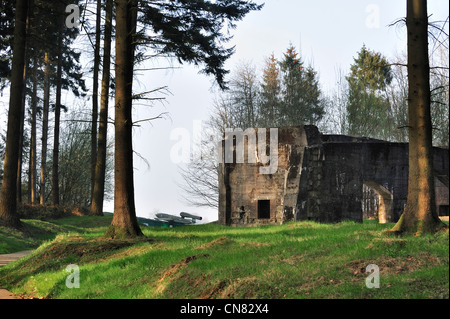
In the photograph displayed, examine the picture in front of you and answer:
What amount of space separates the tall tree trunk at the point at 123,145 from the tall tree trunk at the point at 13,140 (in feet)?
22.5

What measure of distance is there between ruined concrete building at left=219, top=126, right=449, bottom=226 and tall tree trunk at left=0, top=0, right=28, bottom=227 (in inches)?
359

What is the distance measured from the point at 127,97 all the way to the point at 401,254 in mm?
9392

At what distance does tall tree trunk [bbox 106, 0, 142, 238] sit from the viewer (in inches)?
602

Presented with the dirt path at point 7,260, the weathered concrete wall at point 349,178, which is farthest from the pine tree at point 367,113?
the dirt path at point 7,260

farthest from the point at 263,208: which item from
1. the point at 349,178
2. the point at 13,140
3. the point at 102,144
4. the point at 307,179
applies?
the point at 13,140

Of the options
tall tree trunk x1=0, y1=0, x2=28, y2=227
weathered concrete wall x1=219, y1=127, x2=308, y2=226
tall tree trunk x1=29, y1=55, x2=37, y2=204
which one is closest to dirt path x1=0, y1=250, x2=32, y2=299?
tall tree trunk x1=0, y1=0, x2=28, y2=227

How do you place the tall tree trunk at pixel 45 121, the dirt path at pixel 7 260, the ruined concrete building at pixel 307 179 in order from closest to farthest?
the dirt path at pixel 7 260 → the ruined concrete building at pixel 307 179 → the tall tree trunk at pixel 45 121

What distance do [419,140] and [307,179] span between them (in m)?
11.3

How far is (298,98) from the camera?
1594 inches

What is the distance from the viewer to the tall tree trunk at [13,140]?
2017 cm

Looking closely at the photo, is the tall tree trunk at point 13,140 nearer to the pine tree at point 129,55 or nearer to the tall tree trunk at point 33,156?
the pine tree at point 129,55

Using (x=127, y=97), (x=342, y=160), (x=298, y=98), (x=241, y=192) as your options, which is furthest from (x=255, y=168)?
(x=298, y=98)

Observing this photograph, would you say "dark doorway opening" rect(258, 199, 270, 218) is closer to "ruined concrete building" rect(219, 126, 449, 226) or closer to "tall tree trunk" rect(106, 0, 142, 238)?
"ruined concrete building" rect(219, 126, 449, 226)
